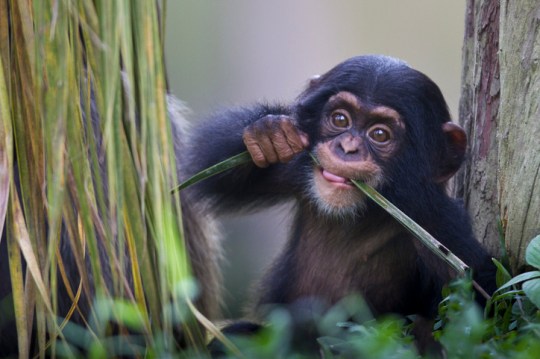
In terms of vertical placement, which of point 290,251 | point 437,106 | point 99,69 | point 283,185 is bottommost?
point 290,251

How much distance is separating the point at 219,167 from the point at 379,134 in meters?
0.65

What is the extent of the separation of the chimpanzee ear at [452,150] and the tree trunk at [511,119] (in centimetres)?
12

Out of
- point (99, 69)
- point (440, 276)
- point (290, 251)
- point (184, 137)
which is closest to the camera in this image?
point (99, 69)

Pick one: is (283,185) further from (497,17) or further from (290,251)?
(497,17)

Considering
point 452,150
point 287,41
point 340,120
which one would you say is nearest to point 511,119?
point 452,150

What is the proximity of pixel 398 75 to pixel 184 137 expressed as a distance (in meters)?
1.46

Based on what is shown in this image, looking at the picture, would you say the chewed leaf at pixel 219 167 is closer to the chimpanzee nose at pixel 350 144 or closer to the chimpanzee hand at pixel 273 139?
the chimpanzee hand at pixel 273 139

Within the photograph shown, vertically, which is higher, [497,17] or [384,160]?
[497,17]

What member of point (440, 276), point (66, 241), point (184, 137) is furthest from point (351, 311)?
point (184, 137)

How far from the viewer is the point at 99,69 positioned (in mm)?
2807

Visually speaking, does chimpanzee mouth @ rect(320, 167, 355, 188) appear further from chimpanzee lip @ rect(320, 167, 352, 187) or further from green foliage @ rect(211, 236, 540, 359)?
green foliage @ rect(211, 236, 540, 359)

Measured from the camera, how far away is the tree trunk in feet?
10.6

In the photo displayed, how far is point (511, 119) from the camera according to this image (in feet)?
10.8

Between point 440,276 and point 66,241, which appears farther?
point 66,241
